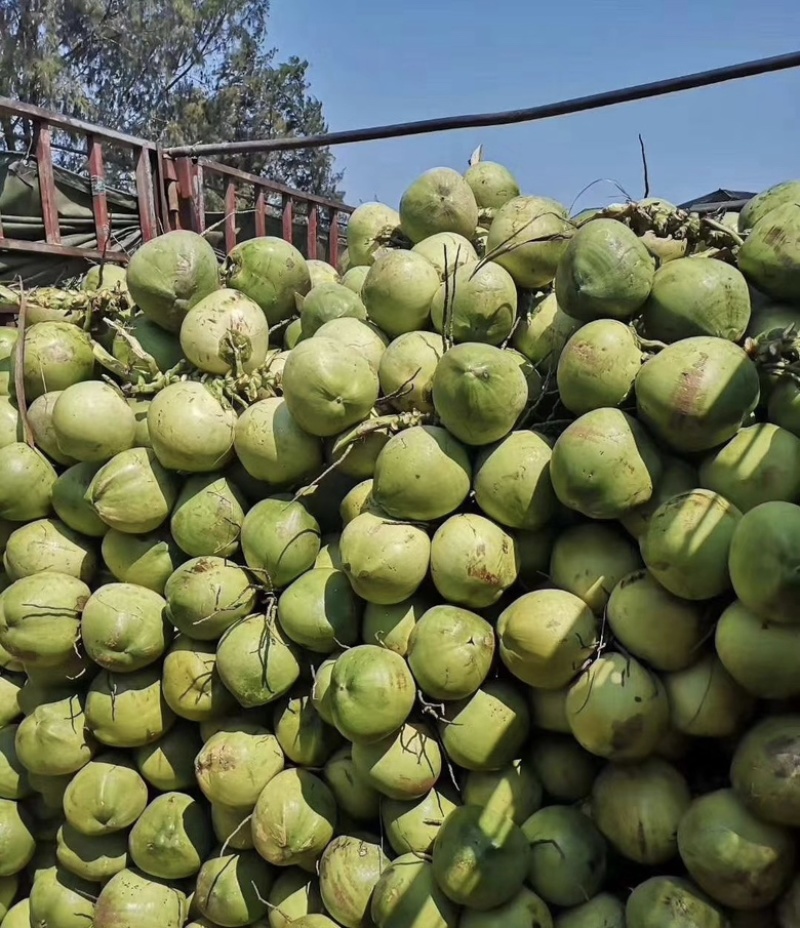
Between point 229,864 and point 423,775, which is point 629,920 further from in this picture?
point 229,864

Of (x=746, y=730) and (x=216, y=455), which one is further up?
(x=216, y=455)

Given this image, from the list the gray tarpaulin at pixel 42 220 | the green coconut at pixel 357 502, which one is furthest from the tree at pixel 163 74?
the green coconut at pixel 357 502

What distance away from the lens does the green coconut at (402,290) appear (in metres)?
2.42

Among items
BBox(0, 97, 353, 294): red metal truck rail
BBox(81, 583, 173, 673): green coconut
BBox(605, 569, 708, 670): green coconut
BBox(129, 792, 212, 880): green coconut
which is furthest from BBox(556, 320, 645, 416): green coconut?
BBox(0, 97, 353, 294): red metal truck rail

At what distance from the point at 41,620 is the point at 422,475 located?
4.27 feet

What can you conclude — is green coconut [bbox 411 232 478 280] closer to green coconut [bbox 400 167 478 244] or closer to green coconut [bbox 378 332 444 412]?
green coconut [bbox 400 167 478 244]

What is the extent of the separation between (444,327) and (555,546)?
72cm

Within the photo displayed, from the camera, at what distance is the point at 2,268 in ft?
14.2

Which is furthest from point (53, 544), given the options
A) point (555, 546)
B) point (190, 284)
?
point (555, 546)

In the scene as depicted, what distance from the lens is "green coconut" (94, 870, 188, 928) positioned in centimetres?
224

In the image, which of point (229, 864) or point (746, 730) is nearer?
point (746, 730)

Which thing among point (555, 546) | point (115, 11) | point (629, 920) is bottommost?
point (629, 920)

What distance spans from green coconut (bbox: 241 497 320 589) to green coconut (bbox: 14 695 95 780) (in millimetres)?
797

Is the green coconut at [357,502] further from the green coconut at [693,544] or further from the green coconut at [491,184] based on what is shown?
the green coconut at [491,184]
